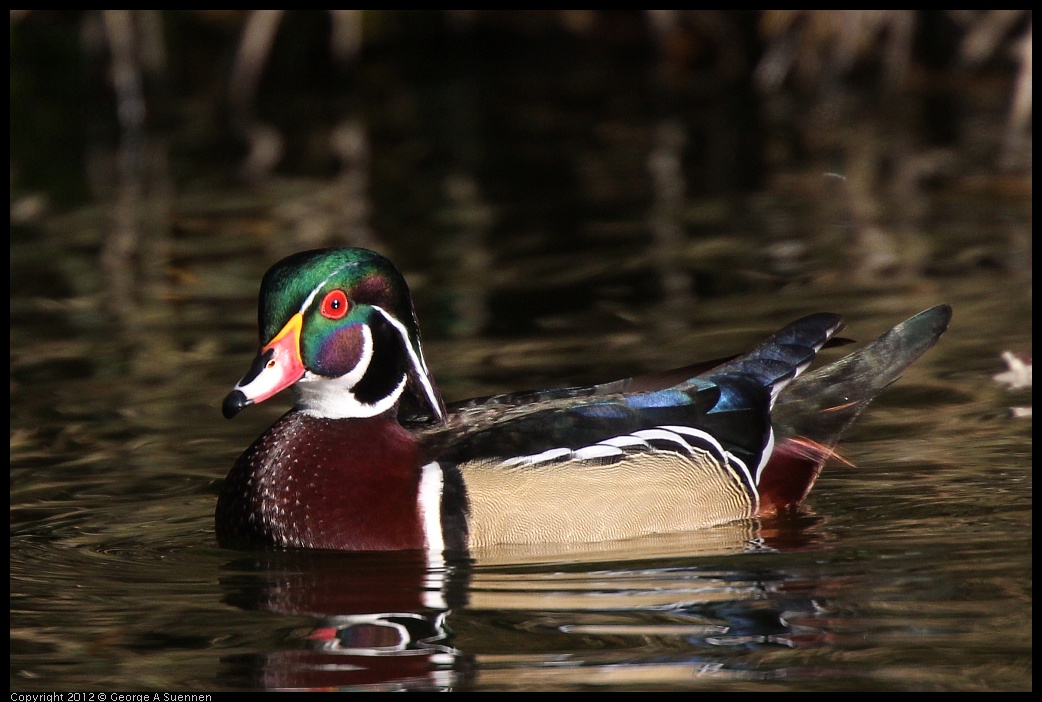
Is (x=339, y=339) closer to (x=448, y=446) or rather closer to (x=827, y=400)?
(x=448, y=446)

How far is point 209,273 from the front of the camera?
9336 millimetres

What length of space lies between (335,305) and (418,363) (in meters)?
0.32

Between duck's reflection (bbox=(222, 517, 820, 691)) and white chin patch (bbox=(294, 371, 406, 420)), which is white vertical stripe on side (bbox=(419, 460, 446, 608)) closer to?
duck's reflection (bbox=(222, 517, 820, 691))

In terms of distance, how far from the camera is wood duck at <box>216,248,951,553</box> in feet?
17.1

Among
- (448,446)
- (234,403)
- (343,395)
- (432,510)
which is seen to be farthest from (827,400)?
(234,403)

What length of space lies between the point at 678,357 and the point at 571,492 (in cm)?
216

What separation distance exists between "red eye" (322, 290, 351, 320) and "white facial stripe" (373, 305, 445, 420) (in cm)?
10

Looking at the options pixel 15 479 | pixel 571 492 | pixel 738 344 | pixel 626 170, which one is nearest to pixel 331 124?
pixel 626 170

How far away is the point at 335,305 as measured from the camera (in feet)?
17.5

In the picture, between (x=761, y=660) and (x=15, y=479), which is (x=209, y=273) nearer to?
(x=15, y=479)

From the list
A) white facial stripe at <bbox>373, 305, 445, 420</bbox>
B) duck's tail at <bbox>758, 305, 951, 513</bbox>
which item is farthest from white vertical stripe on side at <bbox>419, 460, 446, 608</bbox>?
duck's tail at <bbox>758, 305, 951, 513</bbox>

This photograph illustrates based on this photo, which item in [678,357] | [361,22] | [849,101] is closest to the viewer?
[678,357]

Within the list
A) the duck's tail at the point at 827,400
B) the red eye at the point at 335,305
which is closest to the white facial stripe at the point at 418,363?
the red eye at the point at 335,305

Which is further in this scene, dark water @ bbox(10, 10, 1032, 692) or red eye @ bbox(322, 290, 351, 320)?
red eye @ bbox(322, 290, 351, 320)
